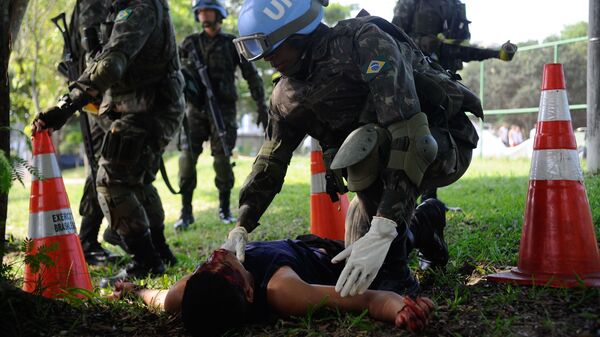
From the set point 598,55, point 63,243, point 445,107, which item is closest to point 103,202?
point 63,243

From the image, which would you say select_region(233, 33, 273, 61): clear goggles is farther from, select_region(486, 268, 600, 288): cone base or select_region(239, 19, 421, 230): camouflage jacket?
select_region(486, 268, 600, 288): cone base

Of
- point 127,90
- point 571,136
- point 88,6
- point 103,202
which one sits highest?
point 88,6

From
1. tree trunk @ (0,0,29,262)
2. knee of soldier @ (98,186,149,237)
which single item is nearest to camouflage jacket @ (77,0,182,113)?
knee of soldier @ (98,186,149,237)

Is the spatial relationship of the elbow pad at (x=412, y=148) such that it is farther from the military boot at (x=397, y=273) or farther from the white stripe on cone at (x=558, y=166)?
the white stripe on cone at (x=558, y=166)

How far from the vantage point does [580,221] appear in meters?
2.78

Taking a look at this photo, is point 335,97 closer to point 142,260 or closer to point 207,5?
point 142,260

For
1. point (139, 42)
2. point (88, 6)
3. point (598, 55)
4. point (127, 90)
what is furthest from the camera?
point (598, 55)

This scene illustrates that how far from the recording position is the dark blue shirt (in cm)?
254

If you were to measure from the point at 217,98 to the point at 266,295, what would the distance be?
4.76 metres

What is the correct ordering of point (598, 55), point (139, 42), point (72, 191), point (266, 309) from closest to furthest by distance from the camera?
point (266, 309) < point (139, 42) < point (598, 55) < point (72, 191)

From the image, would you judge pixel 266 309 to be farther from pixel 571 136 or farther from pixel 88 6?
pixel 88 6

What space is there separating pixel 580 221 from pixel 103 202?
2792 mm

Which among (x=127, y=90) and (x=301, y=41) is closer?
(x=301, y=41)

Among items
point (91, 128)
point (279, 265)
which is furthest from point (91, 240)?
point (279, 265)
